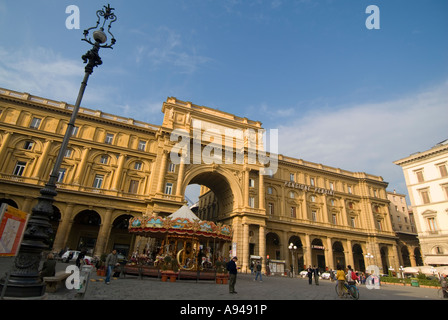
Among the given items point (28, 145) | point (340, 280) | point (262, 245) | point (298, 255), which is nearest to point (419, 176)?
point (298, 255)

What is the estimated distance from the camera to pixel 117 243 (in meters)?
32.2

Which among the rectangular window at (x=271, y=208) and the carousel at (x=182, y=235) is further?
the rectangular window at (x=271, y=208)

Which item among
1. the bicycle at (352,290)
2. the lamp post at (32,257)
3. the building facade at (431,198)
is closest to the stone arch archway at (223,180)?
the bicycle at (352,290)

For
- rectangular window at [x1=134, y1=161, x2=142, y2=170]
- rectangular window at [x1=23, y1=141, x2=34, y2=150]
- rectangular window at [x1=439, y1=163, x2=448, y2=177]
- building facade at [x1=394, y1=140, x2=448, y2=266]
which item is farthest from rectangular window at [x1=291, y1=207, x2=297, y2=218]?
rectangular window at [x1=23, y1=141, x2=34, y2=150]

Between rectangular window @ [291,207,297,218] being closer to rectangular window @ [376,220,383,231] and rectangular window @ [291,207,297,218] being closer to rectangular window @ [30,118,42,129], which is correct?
rectangular window @ [376,220,383,231]

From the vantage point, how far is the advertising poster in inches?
282

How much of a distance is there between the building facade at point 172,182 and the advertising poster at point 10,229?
19.8 meters

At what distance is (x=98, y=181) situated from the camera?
30672mm

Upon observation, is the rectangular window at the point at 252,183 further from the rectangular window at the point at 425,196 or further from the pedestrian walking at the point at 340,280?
the rectangular window at the point at 425,196

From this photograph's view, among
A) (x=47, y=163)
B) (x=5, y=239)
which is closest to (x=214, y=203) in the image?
(x=47, y=163)

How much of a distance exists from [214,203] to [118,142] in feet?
63.9

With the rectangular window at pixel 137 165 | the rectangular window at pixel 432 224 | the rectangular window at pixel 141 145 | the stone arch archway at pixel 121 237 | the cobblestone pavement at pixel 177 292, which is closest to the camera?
the cobblestone pavement at pixel 177 292

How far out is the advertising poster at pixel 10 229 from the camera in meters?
7.17

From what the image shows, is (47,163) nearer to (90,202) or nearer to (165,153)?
(90,202)
